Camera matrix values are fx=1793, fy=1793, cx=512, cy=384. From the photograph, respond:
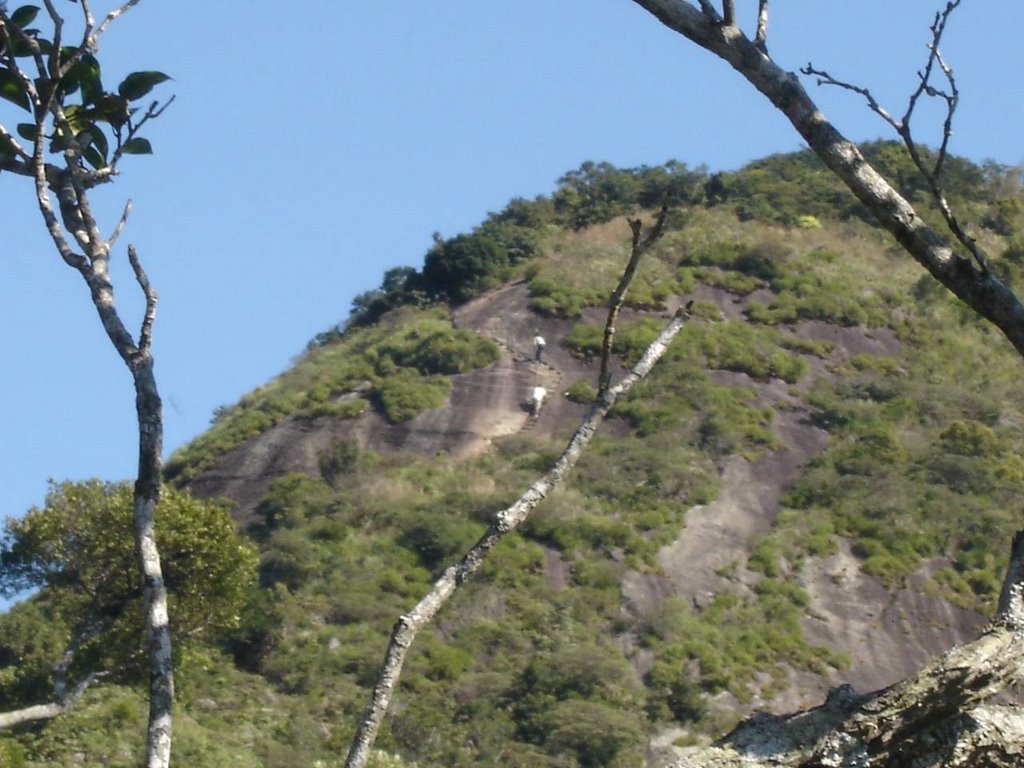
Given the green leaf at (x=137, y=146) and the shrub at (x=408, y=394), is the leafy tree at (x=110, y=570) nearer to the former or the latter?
the green leaf at (x=137, y=146)

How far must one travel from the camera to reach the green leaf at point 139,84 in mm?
5812

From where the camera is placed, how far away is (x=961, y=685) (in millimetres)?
3508

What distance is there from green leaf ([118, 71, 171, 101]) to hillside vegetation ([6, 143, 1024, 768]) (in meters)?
13.5

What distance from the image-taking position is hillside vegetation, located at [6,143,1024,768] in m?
29.7

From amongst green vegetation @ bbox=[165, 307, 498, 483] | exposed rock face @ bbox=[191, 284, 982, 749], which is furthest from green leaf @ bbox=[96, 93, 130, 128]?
green vegetation @ bbox=[165, 307, 498, 483]

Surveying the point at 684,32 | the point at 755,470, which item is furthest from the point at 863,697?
the point at 755,470

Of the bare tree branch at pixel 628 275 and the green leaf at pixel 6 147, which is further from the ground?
the green leaf at pixel 6 147

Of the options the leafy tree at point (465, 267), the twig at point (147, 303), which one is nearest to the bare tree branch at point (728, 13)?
the twig at point (147, 303)

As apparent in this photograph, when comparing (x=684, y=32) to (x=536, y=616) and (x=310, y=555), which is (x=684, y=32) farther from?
(x=310, y=555)

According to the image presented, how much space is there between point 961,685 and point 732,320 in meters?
50.9

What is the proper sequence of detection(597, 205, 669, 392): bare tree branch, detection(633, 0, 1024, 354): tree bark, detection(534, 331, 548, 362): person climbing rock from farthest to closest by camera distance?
detection(534, 331, 548, 362): person climbing rock < detection(597, 205, 669, 392): bare tree branch < detection(633, 0, 1024, 354): tree bark

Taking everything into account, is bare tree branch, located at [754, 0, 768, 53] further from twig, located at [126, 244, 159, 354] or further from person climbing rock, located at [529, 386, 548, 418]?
person climbing rock, located at [529, 386, 548, 418]

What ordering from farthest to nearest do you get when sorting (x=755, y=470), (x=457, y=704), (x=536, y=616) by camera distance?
1. (x=755, y=470)
2. (x=536, y=616)
3. (x=457, y=704)

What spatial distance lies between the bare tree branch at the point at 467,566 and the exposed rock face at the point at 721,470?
2807 cm
